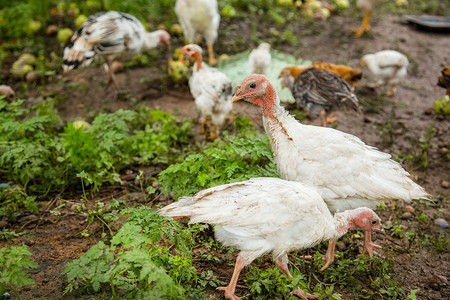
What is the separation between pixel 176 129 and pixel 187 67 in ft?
7.17

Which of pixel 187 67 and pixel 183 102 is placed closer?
pixel 183 102

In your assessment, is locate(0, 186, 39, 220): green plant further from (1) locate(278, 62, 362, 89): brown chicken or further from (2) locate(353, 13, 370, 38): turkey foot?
(2) locate(353, 13, 370, 38): turkey foot

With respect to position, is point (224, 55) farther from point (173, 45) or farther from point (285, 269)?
point (285, 269)

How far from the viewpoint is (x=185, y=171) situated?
12.6ft

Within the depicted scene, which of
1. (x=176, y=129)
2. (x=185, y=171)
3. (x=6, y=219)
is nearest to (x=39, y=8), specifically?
(x=176, y=129)

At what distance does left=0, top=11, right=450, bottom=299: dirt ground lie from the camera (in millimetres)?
3752

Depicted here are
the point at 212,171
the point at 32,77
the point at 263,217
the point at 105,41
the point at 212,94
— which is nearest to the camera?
the point at 263,217

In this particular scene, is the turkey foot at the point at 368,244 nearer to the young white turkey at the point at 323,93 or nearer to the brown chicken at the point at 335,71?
the young white turkey at the point at 323,93

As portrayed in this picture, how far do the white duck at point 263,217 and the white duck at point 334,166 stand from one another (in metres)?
0.39

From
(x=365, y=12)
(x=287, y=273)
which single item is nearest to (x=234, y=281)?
(x=287, y=273)

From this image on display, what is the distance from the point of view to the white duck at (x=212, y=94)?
551 centimetres

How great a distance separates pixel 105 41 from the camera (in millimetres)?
6523

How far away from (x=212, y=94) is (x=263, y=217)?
2859 mm

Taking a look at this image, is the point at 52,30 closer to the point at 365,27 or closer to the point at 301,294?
the point at 365,27
